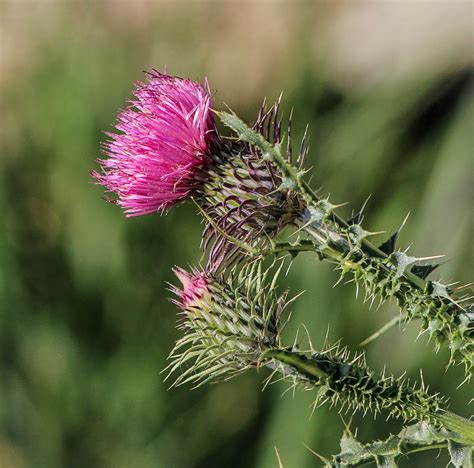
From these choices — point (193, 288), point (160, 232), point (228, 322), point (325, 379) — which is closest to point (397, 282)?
point (325, 379)

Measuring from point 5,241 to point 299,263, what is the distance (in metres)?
1.67

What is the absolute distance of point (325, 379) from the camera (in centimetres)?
144

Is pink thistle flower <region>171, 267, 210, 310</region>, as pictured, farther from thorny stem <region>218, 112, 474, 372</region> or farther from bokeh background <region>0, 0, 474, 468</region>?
bokeh background <region>0, 0, 474, 468</region>

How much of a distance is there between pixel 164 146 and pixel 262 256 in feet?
1.23

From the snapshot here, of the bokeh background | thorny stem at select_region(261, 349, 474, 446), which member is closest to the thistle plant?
thorny stem at select_region(261, 349, 474, 446)

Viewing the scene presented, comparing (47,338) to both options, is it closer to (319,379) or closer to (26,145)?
(26,145)

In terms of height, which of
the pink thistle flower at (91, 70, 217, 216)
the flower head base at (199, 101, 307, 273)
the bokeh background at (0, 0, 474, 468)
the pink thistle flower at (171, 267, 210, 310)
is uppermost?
the pink thistle flower at (91, 70, 217, 216)

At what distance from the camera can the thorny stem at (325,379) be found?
1411mm

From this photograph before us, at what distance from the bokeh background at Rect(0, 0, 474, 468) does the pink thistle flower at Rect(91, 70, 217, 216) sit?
234cm

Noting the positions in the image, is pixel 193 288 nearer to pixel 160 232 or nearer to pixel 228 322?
pixel 228 322

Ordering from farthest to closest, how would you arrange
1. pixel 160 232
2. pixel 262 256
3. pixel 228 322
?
pixel 160 232 → pixel 228 322 → pixel 262 256

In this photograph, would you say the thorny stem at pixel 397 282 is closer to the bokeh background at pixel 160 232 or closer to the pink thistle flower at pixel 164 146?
the pink thistle flower at pixel 164 146

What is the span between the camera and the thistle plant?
1430mm

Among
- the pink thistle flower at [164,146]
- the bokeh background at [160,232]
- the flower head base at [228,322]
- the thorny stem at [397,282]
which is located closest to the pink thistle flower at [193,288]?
the flower head base at [228,322]
